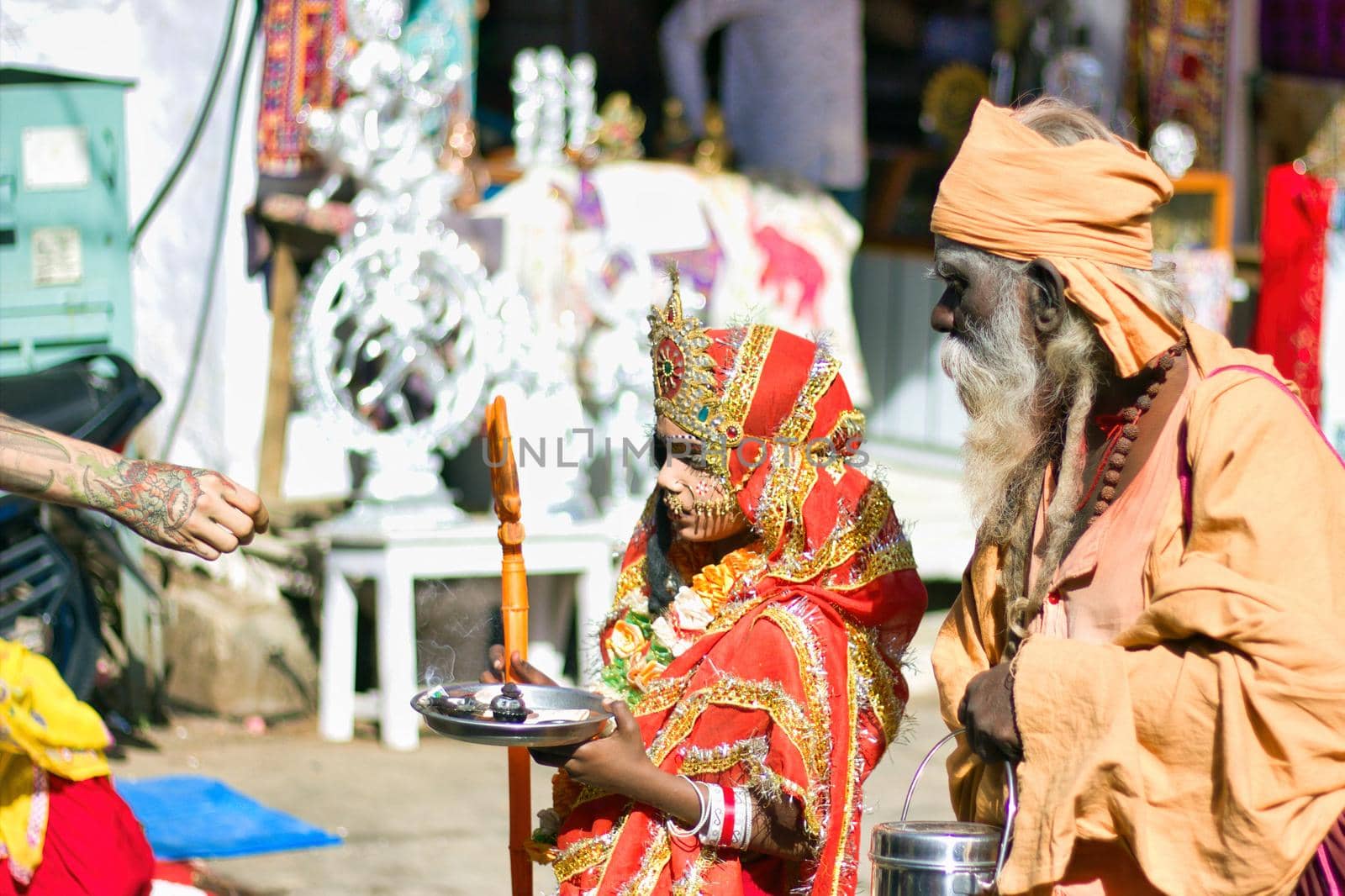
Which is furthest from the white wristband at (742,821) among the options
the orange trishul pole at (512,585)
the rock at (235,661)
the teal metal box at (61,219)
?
the teal metal box at (61,219)

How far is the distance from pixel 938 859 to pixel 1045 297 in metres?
0.82

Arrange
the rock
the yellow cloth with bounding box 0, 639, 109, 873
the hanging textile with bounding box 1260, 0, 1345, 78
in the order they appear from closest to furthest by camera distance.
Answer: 1. the yellow cloth with bounding box 0, 639, 109, 873
2. the rock
3. the hanging textile with bounding box 1260, 0, 1345, 78

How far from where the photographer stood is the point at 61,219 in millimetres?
5852

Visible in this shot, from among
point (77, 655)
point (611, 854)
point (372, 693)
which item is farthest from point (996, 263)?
point (372, 693)

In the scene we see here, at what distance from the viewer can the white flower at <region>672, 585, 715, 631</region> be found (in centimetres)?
282

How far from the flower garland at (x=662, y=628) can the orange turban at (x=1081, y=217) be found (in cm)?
74

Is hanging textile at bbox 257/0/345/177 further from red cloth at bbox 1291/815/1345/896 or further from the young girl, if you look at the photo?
red cloth at bbox 1291/815/1345/896

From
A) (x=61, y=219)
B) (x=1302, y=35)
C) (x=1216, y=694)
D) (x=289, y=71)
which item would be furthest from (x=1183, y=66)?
(x=1216, y=694)

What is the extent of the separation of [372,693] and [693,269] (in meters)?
2.21

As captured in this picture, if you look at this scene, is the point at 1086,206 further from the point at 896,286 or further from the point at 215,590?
the point at 896,286

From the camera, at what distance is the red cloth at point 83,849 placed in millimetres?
3410

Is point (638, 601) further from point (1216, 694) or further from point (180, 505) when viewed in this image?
point (1216, 694)

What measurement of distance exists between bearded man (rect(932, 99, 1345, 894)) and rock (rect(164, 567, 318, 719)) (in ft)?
13.1

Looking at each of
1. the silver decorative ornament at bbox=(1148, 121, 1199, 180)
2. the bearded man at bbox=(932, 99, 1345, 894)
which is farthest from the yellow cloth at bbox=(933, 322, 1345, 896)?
the silver decorative ornament at bbox=(1148, 121, 1199, 180)
